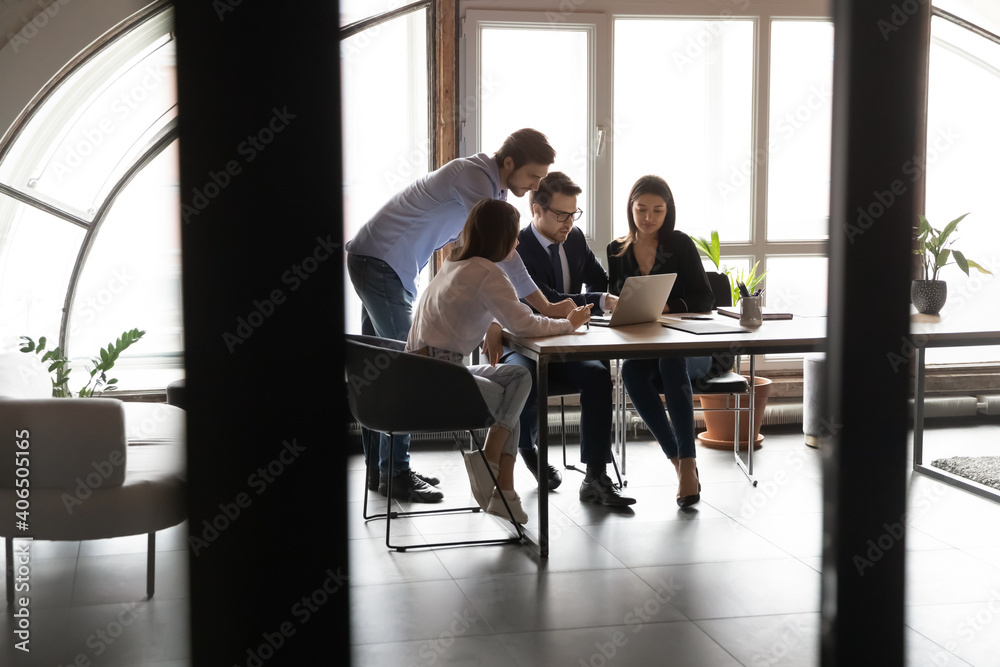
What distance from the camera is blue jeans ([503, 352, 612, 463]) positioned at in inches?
153

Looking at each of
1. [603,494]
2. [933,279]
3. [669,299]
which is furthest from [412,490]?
[933,279]

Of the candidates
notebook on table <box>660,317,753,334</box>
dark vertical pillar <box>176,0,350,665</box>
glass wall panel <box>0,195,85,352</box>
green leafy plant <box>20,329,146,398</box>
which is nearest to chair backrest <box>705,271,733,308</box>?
notebook on table <box>660,317,753,334</box>

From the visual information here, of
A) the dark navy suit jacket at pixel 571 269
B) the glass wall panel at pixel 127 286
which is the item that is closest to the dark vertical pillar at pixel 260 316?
the dark navy suit jacket at pixel 571 269

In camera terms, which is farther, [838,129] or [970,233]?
[970,233]

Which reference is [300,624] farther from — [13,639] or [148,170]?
[148,170]

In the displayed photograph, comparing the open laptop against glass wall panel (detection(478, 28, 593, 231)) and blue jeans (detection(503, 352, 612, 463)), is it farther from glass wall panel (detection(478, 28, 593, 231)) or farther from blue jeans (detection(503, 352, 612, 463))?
glass wall panel (detection(478, 28, 593, 231))

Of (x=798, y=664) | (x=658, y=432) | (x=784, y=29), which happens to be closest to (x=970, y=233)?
(x=784, y=29)

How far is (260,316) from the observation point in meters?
0.45

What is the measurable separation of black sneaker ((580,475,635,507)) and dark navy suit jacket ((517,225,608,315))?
31.0 inches

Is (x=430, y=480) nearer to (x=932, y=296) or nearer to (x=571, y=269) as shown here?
(x=571, y=269)

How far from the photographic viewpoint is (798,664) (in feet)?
7.58

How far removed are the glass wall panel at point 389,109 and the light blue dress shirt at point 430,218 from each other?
4.13 feet

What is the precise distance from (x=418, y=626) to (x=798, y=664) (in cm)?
105

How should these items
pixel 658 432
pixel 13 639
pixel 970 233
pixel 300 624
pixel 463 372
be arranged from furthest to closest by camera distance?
pixel 970 233 < pixel 658 432 < pixel 463 372 < pixel 13 639 < pixel 300 624
